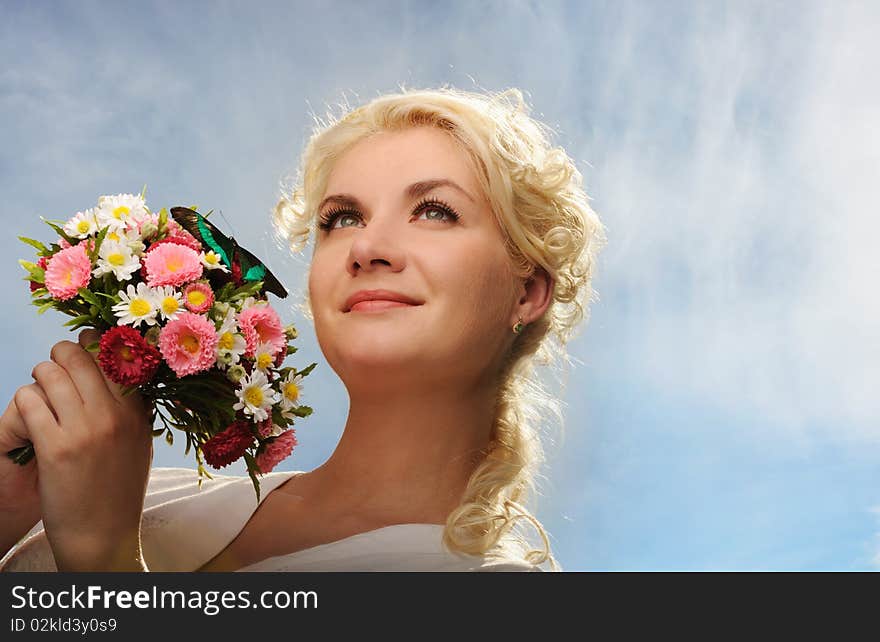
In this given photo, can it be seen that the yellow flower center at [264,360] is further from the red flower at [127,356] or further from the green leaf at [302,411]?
the red flower at [127,356]

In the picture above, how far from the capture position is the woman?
3.66 m

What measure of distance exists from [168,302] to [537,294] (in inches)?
77.1

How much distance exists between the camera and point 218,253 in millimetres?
3855

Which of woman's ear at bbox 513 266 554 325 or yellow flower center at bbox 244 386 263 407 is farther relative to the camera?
woman's ear at bbox 513 266 554 325

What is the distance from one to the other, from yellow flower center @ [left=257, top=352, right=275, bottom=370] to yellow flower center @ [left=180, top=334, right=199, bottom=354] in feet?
0.89

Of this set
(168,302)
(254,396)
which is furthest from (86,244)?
(254,396)

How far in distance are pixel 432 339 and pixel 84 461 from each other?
1548 millimetres

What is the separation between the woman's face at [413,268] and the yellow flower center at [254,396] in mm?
631

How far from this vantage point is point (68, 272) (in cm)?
366

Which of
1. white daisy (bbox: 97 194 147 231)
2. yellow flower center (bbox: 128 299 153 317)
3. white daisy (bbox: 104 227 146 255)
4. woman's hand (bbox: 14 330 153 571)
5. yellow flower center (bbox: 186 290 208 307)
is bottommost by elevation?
woman's hand (bbox: 14 330 153 571)

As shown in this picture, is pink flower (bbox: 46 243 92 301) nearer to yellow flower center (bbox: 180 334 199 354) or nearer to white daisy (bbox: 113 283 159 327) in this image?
white daisy (bbox: 113 283 159 327)

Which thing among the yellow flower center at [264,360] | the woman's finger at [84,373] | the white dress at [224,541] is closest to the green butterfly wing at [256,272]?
the yellow flower center at [264,360]

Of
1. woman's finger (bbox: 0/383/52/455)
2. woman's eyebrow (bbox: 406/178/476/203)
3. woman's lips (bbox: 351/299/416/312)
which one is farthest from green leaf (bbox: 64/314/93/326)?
woman's eyebrow (bbox: 406/178/476/203)
